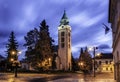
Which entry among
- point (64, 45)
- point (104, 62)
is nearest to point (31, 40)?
point (64, 45)

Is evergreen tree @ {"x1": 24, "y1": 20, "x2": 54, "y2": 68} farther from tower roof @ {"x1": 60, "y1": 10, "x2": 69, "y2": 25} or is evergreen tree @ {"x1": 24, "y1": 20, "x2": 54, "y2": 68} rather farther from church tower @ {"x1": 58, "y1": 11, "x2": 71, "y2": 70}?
tower roof @ {"x1": 60, "y1": 10, "x2": 69, "y2": 25}

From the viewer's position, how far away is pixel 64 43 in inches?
6093

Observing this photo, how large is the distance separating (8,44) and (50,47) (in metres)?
14.1

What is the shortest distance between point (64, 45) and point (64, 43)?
136 centimetres

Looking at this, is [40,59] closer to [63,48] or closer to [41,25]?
[41,25]

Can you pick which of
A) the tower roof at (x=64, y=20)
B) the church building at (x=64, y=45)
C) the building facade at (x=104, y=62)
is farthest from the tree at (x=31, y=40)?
the tower roof at (x=64, y=20)

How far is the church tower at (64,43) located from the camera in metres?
145

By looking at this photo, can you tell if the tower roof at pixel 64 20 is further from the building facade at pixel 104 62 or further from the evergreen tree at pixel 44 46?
the evergreen tree at pixel 44 46

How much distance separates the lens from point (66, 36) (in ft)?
518

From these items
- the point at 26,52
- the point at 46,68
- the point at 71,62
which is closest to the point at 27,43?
the point at 26,52

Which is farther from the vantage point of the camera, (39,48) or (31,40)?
(31,40)

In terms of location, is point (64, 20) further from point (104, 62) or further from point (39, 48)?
point (39, 48)

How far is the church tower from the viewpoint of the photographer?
14500 centimetres

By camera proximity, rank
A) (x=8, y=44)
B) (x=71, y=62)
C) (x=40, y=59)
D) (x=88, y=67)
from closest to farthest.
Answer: (x=40, y=59), (x=8, y=44), (x=88, y=67), (x=71, y=62)
